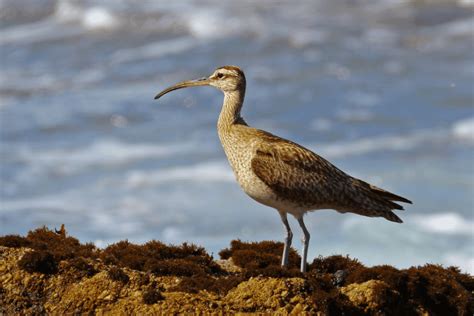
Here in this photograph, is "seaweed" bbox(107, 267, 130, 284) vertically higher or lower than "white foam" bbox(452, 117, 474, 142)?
lower

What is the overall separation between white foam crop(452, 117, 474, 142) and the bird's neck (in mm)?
26455

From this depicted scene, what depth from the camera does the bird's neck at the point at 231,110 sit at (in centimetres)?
1742

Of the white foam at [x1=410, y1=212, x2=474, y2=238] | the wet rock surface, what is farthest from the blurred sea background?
the wet rock surface

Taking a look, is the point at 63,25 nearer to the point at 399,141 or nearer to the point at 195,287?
the point at 399,141

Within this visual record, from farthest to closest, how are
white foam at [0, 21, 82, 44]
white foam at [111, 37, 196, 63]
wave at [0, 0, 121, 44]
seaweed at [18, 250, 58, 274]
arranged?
wave at [0, 0, 121, 44], white foam at [0, 21, 82, 44], white foam at [111, 37, 196, 63], seaweed at [18, 250, 58, 274]

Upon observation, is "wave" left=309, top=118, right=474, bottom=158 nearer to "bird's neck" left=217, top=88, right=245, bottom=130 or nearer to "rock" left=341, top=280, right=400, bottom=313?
"bird's neck" left=217, top=88, right=245, bottom=130

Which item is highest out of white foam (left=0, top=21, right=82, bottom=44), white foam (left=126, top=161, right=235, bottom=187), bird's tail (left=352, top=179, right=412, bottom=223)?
white foam (left=0, top=21, right=82, bottom=44)

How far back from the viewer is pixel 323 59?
188ft

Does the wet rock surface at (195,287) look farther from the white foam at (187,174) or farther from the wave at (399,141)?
the wave at (399,141)

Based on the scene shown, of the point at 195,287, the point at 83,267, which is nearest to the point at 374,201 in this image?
the point at 195,287

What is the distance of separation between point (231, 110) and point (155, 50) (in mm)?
42004

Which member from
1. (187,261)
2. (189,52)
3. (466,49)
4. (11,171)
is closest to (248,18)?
(189,52)

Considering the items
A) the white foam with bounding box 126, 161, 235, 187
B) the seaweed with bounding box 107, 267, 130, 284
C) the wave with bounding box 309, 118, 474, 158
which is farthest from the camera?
the wave with bounding box 309, 118, 474, 158

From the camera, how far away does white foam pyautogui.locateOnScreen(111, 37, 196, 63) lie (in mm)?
57562
